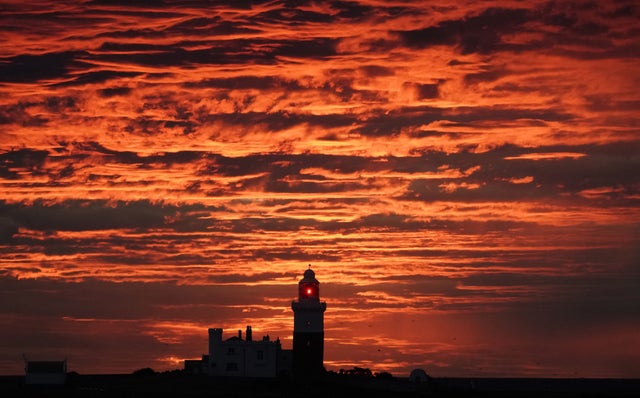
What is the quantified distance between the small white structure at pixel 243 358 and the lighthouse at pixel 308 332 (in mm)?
3181

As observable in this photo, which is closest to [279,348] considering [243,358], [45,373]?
[243,358]

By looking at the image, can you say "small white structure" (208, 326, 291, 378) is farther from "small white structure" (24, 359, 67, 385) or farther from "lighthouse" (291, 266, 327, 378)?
"small white structure" (24, 359, 67, 385)

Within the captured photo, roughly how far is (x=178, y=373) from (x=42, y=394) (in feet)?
74.6

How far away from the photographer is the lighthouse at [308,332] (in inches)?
4166

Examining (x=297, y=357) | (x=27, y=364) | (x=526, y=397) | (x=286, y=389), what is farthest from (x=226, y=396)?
(x=526, y=397)

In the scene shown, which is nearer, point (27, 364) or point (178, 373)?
point (27, 364)

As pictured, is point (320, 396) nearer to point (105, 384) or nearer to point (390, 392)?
point (390, 392)

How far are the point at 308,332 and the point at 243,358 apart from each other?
273 inches

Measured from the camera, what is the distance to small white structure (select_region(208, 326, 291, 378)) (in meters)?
109

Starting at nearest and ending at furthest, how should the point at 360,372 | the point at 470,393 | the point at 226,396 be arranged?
the point at 226,396 < the point at 470,393 < the point at 360,372

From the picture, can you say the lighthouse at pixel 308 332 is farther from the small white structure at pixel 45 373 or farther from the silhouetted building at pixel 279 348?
the small white structure at pixel 45 373

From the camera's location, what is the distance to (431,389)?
112 metres

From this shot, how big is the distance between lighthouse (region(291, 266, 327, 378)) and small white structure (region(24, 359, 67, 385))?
21.0 metres

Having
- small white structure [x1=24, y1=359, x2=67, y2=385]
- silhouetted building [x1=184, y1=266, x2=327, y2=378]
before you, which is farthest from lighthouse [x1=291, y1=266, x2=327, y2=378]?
small white structure [x1=24, y1=359, x2=67, y2=385]
